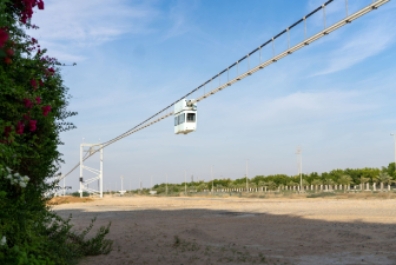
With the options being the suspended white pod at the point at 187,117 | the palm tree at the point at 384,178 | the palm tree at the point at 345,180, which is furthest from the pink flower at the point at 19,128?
the palm tree at the point at 345,180

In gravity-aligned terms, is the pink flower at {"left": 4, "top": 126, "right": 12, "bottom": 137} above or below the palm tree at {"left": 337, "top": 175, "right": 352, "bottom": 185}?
above

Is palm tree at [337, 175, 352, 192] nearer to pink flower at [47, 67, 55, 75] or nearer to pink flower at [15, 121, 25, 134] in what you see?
pink flower at [47, 67, 55, 75]

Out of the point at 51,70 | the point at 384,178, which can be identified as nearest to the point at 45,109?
the point at 51,70

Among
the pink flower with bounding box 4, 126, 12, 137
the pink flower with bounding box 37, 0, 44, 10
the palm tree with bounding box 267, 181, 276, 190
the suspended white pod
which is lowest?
the palm tree with bounding box 267, 181, 276, 190

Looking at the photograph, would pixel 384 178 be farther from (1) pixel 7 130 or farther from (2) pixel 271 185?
(1) pixel 7 130

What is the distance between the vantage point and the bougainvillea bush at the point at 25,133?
4.93 metres

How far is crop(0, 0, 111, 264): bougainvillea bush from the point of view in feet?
16.2

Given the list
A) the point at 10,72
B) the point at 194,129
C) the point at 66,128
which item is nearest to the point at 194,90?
the point at 194,129

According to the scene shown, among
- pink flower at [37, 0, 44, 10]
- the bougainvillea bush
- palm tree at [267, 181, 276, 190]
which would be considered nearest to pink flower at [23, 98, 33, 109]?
the bougainvillea bush

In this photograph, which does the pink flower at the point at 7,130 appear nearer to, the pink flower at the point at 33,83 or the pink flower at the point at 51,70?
the pink flower at the point at 33,83

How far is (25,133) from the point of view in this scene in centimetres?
599

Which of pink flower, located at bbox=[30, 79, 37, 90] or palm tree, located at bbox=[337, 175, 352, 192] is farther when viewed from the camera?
palm tree, located at bbox=[337, 175, 352, 192]

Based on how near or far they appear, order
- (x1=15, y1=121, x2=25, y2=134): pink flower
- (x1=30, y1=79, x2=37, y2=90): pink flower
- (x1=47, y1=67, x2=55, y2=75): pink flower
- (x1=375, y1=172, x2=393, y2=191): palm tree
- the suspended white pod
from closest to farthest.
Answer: (x1=15, y1=121, x2=25, y2=134): pink flower < (x1=30, y1=79, x2=37, y2=90): pink flower < (x1=47, y1=67, x2=55, y2=75): pink flower < the suspended white pod < (x1=375, y1=172, x2=393, y2=191): palm tree

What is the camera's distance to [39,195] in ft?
23.1
